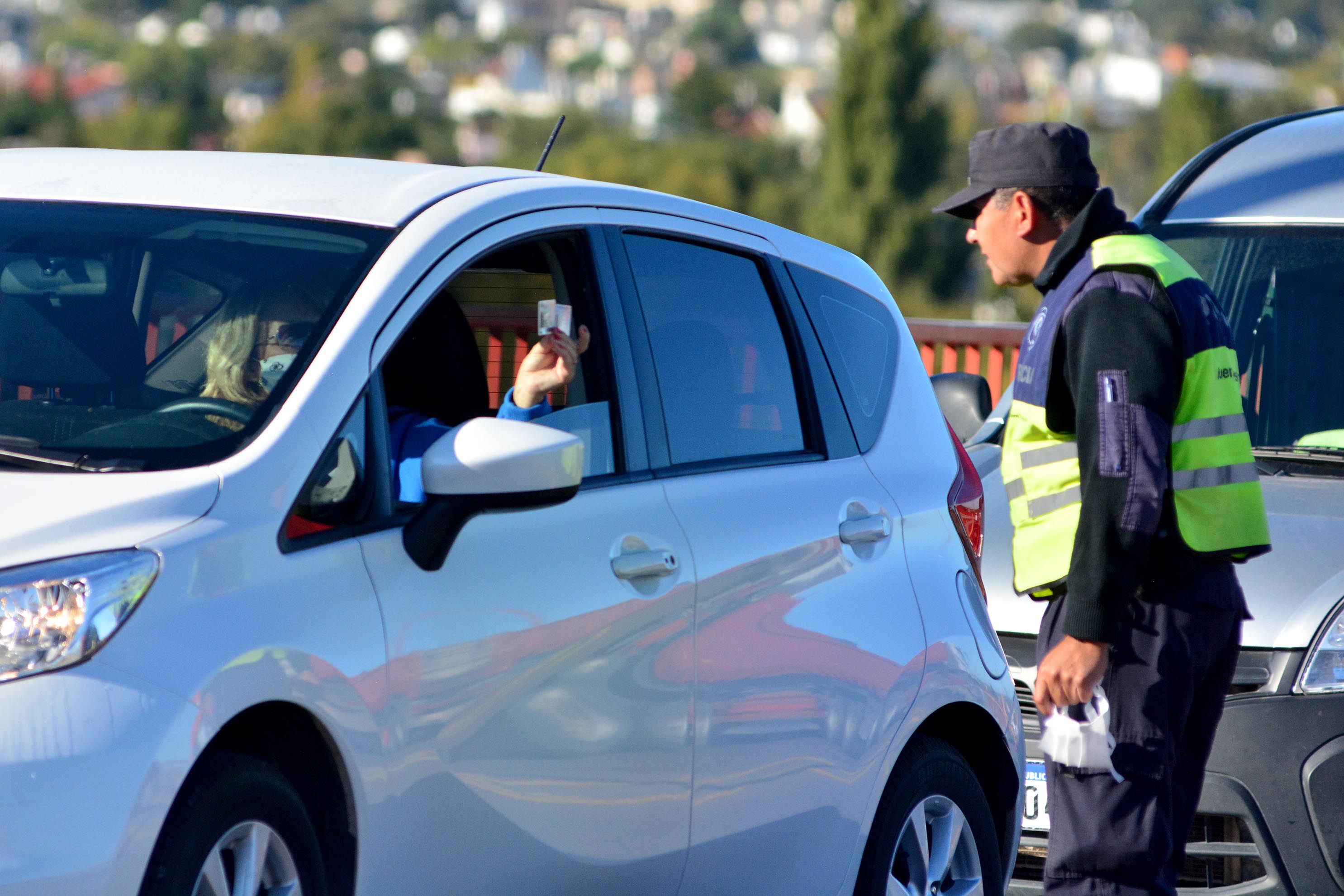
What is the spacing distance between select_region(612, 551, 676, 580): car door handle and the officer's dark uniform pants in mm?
975

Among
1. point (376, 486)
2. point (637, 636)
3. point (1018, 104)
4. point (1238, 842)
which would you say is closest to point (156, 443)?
point (376, 486)

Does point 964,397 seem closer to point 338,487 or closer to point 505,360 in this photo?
point 505,360

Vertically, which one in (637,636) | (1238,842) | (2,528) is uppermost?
(2,528)

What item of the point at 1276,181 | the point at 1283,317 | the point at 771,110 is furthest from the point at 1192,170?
the point at 771,110

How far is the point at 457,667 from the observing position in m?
2.60

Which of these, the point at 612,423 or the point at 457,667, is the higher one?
the point at 612,423

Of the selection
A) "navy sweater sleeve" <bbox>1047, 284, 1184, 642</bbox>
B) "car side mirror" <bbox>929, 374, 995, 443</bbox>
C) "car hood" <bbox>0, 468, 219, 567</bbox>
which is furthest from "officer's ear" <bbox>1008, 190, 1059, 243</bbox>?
"car hood" <bbox>0, 468, 219, 567</bbox>

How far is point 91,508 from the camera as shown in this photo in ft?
7.61

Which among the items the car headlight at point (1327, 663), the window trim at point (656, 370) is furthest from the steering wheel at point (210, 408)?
the car headlight at point (1327, 663)

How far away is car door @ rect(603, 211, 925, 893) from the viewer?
3160 millimetres

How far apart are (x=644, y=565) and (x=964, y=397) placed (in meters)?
2.22

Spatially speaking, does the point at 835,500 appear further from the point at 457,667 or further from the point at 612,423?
the point at 457,667

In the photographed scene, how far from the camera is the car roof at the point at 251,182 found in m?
2.96

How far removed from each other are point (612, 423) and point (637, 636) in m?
0.40
